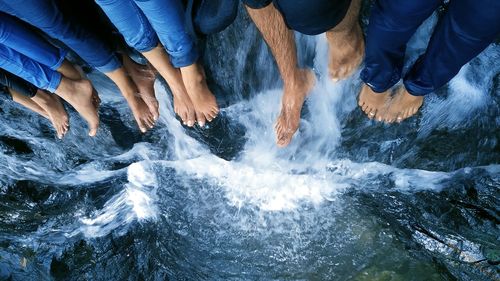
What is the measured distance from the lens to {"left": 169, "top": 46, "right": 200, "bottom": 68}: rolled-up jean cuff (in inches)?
89.9

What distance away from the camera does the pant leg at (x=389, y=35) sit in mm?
1668

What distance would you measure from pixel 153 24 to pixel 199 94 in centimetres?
77

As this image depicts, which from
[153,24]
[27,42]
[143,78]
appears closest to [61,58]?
[27,42]

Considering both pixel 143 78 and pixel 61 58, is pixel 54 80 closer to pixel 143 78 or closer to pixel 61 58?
pixel 61 58

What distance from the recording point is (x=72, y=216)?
3.88 m

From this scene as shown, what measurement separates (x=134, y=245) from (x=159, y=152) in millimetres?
743

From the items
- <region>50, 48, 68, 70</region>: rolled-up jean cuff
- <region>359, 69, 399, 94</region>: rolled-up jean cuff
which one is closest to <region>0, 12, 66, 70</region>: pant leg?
<region>50, 48, 68, 70</region>: rolled-up jean cuff

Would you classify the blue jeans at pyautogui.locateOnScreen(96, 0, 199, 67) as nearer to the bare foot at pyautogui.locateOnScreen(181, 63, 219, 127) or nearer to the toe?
the bare foot at pyautogui.locateOnScreen(181, 63, 219, 127)

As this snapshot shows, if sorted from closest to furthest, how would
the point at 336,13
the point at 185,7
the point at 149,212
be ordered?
1. the point at 336,13
2. the point at 185,7
3. the point at 149,212

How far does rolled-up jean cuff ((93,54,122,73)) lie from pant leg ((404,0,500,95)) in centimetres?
152

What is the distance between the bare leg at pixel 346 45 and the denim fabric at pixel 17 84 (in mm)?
1763

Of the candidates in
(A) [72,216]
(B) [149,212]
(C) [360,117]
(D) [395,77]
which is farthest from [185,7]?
(A) [72,216]

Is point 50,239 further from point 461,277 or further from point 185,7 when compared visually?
point 461,277

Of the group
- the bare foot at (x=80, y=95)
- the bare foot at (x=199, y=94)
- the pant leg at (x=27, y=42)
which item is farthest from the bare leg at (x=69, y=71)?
the bare foot at (x=199, y=94)
